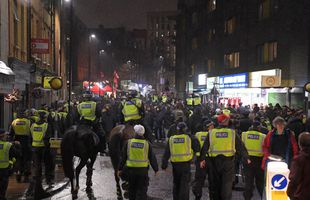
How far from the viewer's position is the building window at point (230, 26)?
41.0m

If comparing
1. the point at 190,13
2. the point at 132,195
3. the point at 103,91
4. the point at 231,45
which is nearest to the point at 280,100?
the point at 231,45

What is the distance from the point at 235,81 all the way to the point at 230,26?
748cm

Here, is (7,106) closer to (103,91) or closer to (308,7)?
(308,7)

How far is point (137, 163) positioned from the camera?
8.73 meters

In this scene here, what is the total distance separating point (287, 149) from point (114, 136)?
4.19 m

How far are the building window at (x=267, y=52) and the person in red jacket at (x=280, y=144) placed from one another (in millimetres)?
21995

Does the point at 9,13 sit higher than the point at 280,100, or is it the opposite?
the point at 9,13

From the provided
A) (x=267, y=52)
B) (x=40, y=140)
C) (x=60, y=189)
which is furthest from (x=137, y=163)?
(x=267, y=52)

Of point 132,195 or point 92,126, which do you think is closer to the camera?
Result: point 132,195

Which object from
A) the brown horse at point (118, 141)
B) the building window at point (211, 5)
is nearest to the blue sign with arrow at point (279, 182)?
the brown horse at point (118, 141)

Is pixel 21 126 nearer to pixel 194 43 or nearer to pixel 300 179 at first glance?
pixel 300 179

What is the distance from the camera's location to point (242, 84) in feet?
116

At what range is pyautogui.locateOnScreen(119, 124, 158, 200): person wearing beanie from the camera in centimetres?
873

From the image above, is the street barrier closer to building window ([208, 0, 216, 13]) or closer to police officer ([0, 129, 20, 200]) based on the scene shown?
police officer ([0, 129, 20, 200])
